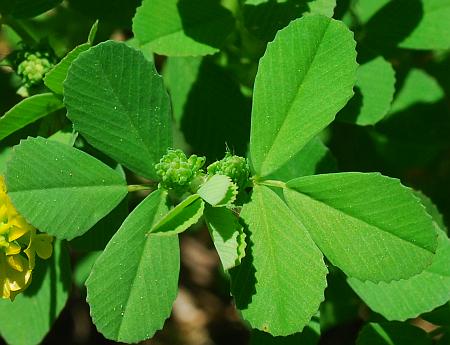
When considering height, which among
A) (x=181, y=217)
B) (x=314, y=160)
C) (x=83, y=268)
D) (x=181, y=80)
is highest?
(x=181, y=217)

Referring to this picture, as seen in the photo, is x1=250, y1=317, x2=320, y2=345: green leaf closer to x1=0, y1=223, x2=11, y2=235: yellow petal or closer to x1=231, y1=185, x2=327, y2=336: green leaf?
x1=231, y1=185, x2=327, y2=336: green leaf

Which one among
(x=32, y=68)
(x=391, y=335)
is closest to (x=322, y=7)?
(x=32, y=68)

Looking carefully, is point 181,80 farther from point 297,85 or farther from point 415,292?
point 415,292

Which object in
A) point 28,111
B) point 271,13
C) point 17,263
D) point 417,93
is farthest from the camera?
point 417,93

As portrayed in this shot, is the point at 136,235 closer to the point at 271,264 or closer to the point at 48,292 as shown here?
the point at 271,264

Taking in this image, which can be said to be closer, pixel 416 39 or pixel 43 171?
pixel 43 171

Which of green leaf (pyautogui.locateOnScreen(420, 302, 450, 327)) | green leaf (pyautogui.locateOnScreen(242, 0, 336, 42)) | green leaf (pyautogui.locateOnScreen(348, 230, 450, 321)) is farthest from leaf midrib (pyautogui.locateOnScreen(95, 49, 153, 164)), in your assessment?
green leaf (pyautogui.locateOnScreen(420, 302, 450, 327))

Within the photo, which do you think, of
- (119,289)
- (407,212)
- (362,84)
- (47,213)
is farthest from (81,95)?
(362,84)
